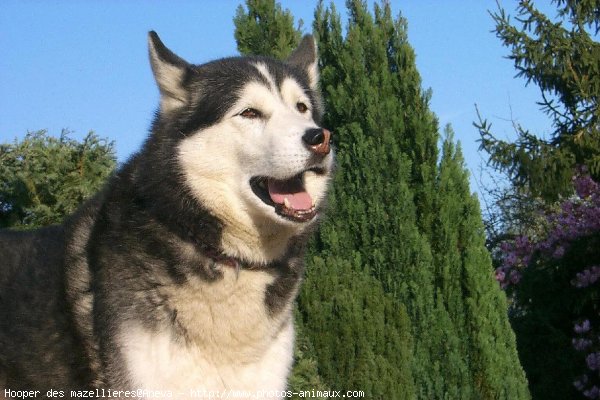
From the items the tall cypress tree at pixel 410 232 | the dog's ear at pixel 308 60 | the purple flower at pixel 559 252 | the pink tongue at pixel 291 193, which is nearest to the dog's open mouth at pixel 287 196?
the pink tongue at pixel 291 193

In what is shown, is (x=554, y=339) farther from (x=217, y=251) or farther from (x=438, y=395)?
(x=217, y=251)

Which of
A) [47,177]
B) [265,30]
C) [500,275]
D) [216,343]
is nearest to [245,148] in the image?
[216,343]

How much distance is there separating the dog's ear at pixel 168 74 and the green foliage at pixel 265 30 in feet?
10.8

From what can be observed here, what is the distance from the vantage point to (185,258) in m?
3.54

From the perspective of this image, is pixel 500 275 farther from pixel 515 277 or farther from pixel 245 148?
pixel 245 148

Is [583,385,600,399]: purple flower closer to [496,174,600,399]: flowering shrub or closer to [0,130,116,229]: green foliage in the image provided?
[496,174,600,399]: flowering shrub

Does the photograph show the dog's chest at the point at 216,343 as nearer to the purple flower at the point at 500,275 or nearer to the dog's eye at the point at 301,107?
the dog's eye at the point at 301,107

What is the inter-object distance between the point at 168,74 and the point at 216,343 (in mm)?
1309

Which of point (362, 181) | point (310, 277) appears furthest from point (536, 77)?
point (310, 277)

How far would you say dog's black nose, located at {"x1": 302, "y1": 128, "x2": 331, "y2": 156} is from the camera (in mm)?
3436

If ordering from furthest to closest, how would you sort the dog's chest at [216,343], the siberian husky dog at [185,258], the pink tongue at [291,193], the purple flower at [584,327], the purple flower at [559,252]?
the purple flower at [559,252]
the purple flower at [584,327]
the pink tongue at [291,193]
the siberian husky dog at [185,258]
the dog's chest at [216,343]

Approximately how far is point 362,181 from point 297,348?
1.73m

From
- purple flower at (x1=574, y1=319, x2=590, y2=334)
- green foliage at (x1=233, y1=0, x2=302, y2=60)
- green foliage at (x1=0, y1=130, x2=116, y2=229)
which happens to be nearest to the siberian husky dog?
green foliage at (x1=0, y1=130, x2=116, y2=229)

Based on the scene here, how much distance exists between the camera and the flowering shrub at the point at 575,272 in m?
10.6
